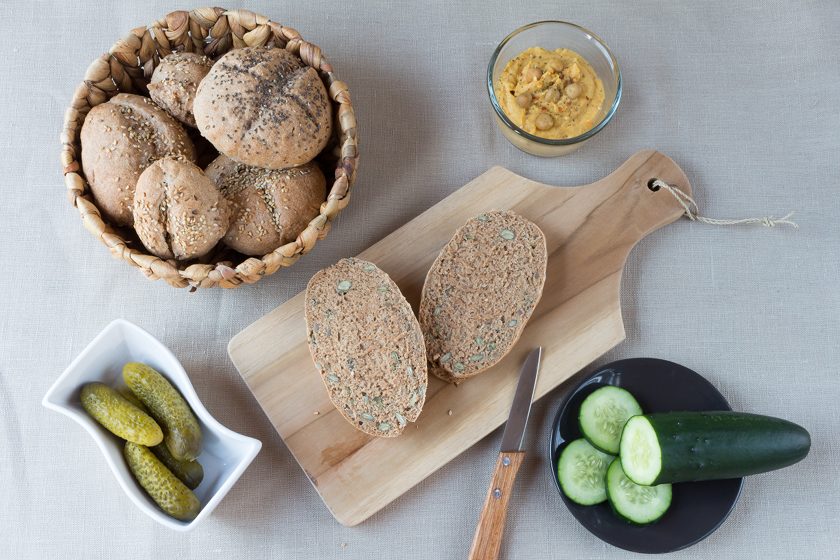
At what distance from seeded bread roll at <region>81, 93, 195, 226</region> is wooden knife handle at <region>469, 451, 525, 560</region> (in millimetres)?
1225

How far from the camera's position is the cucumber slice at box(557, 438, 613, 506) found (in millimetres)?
2025

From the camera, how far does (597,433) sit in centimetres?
202

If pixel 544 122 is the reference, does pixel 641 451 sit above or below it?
below

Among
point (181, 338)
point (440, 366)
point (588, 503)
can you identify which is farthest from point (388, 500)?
point (181, 338)

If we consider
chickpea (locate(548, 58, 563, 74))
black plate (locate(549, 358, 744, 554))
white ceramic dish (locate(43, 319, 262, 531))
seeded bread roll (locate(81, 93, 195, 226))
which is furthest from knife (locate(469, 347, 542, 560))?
seeded bread roll (locate(81, 93, 195, 226))

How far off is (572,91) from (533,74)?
13 centimetres

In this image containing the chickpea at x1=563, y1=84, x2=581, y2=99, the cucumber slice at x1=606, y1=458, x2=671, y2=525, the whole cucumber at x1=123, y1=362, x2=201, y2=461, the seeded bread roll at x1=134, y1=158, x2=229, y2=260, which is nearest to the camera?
the seeded bread roll at x1=134, y1=158, x2=229, y2=260

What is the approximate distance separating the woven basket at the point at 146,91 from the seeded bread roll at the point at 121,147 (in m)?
0.04

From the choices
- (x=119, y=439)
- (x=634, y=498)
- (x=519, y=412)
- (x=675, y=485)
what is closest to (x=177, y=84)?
(x=119, y=439)

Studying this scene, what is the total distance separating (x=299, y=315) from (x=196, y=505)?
586 millimetres

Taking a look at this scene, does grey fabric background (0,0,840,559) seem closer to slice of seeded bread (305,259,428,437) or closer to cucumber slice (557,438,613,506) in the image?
cucumber slice (557,438,613,506)

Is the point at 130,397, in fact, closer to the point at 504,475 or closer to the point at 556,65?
the point at 504,475

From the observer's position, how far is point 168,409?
6.23 feet

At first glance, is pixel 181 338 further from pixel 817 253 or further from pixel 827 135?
pixel 827 135
